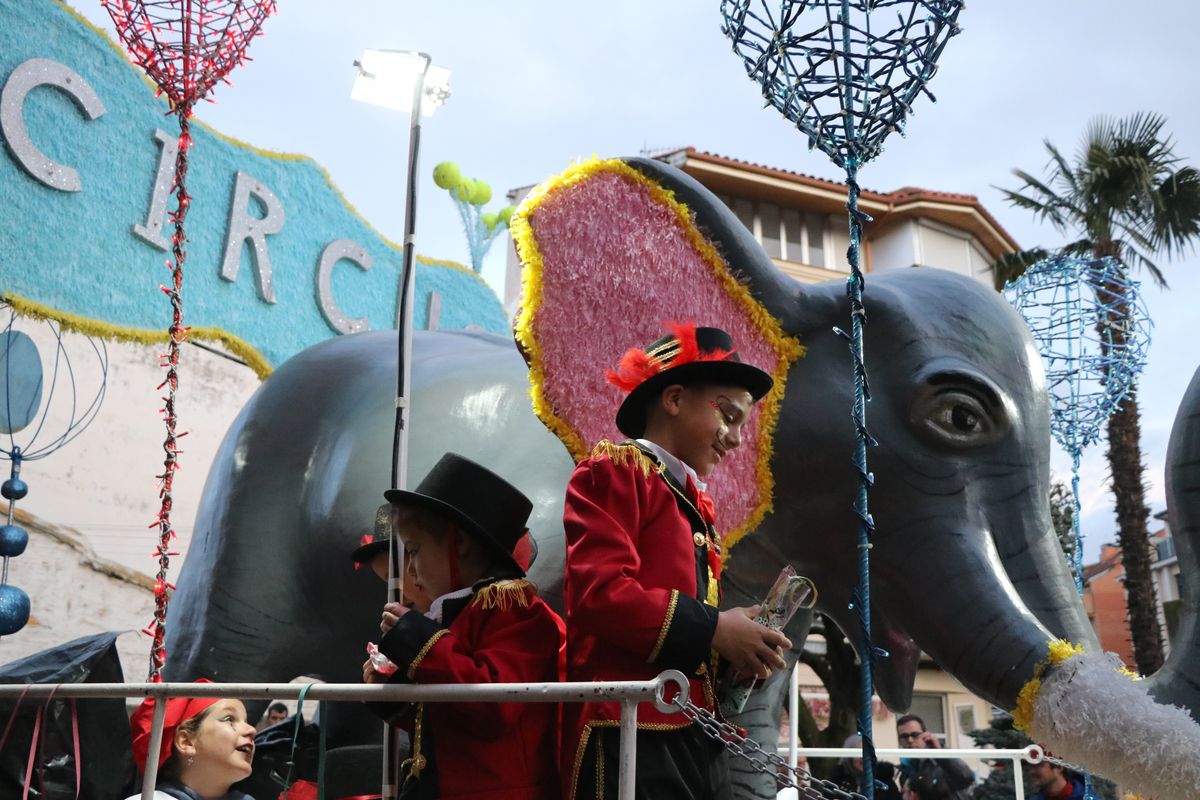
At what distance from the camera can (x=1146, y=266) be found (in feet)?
45.1

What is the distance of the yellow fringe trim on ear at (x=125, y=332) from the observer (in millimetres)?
6039

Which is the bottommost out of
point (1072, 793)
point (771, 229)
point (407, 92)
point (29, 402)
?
point (1072, 793)

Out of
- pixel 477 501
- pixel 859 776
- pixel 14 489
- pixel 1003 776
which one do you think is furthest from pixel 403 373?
pixel 1003 776

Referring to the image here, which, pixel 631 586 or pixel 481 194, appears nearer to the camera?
pixel 631 586

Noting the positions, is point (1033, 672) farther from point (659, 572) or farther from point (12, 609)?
point (12, 609)

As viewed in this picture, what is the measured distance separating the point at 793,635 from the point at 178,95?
9.66 feet

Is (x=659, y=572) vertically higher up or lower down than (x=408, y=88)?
lower down

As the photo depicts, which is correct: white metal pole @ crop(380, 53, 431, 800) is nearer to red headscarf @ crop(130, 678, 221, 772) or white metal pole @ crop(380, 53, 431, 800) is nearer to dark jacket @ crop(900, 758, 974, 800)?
red headscarf @ crop(130, 678, 221, 772)

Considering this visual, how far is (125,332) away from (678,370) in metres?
5.30

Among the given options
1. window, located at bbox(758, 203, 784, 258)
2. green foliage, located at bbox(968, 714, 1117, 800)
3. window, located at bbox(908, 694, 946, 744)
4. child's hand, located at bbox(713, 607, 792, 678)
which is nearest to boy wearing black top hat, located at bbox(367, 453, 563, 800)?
child's hand, located at bbox(713, 607, 792, 678)

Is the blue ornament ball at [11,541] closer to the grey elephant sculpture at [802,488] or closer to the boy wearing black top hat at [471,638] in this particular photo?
the grey elephant sculpture at [802,488]

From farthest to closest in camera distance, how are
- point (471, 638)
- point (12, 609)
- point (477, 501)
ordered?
point (12, 609) < point (477, 501) < point (471, 638)

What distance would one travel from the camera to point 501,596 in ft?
6.45

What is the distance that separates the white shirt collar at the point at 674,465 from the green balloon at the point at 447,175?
26.6 ft
